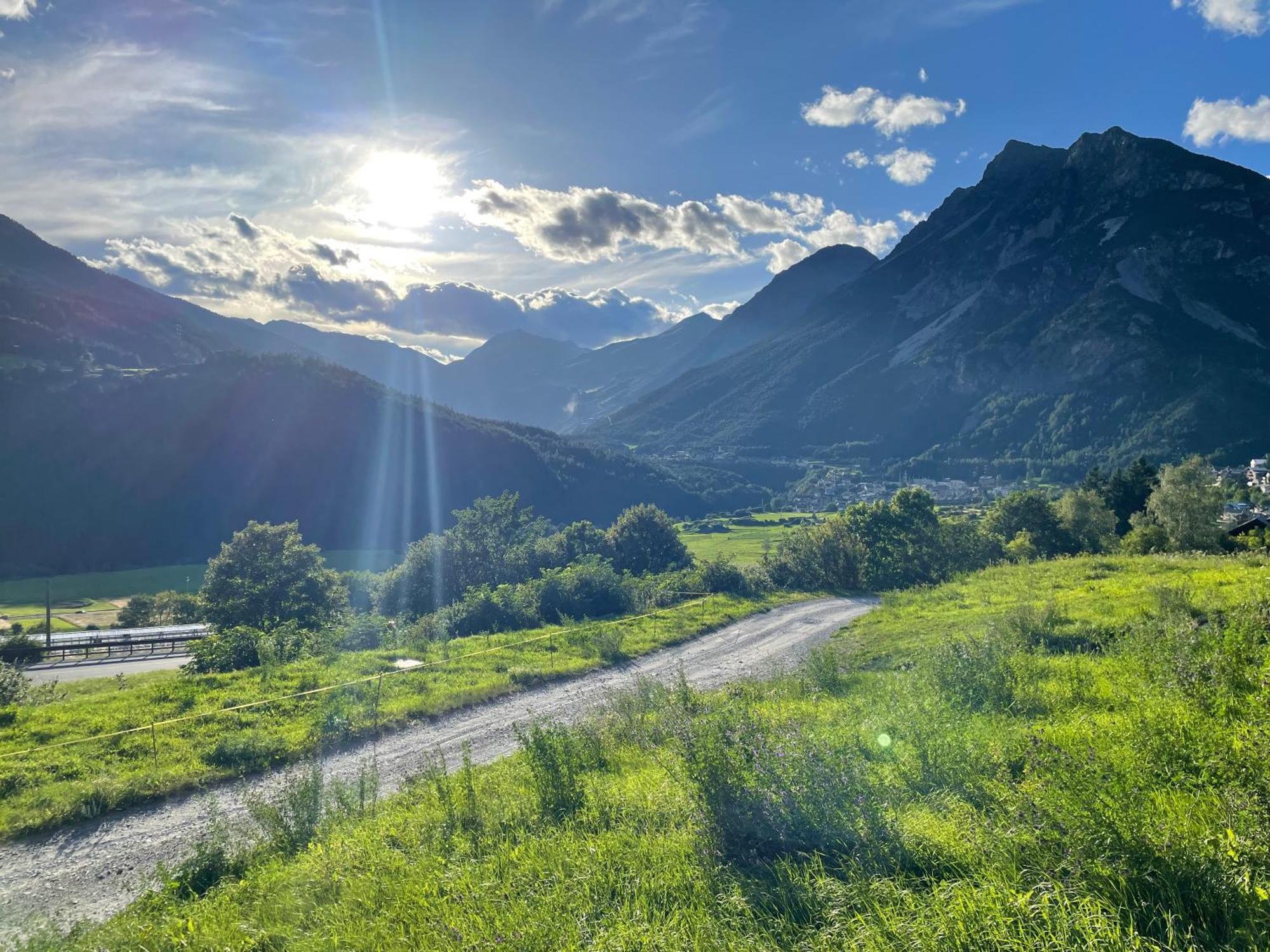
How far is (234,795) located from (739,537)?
123m

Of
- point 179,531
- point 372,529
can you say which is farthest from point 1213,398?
point 179,531

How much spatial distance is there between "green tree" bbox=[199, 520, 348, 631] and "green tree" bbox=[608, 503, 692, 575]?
1850 cm

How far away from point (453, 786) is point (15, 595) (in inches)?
4924

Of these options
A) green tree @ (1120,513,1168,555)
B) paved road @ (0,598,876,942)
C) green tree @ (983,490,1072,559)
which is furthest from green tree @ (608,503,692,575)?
green tree @ (1120,513,1168,555)

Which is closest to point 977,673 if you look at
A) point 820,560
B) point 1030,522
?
point 820,560

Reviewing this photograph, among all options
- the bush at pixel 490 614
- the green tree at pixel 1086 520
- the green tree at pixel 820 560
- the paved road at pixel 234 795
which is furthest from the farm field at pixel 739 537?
the paved road at pixel 234 795

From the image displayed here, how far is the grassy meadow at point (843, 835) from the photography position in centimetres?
393

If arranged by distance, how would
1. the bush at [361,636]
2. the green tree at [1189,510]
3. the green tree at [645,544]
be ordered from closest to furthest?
the bush at [361,636], the green tree at [1189,510], the green tree at [645,544]

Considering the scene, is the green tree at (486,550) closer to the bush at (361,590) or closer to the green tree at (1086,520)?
the bush at (361,590)

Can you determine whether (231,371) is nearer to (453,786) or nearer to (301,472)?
(301,472)

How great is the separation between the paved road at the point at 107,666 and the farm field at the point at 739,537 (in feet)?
181

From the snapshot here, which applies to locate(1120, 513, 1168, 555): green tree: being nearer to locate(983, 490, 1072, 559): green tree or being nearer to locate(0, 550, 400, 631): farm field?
locate(983, 490, 1072, 559): green tree

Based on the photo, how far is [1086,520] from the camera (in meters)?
43.5

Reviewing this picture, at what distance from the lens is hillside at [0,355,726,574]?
137625 millimetres
